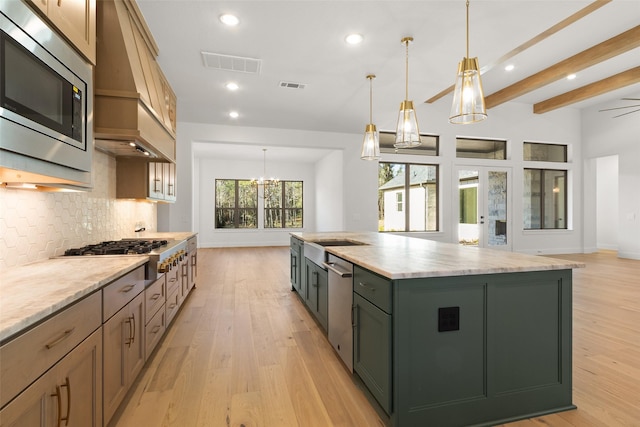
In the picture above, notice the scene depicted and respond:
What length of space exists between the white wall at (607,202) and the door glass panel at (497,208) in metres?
4.10

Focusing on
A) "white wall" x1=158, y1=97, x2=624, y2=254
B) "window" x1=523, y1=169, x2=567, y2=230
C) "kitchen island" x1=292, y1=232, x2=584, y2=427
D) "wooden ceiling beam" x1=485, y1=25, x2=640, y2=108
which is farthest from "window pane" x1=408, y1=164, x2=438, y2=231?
"kitchen island" x1=292, y1=232, x2=584, y2=427

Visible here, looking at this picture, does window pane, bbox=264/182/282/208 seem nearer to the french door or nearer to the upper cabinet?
the french door

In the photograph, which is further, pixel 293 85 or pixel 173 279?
pixel 293 85

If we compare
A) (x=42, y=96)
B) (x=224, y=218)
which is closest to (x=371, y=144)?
(x=42, y=96)

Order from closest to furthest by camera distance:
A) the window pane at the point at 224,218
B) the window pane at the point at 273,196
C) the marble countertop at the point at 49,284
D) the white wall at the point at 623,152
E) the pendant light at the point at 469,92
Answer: the marble countertop at the point at 49,284 < the pendant light at the point at 469,92 < the white wall at the point at 623,152 < the window pane at the point at 224,218 < the window pane at the point at 273,196

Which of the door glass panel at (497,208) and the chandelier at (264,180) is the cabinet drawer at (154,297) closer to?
the chandelier at (264,180)

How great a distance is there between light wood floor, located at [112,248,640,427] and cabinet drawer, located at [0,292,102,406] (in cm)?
82

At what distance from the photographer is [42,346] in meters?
1.09

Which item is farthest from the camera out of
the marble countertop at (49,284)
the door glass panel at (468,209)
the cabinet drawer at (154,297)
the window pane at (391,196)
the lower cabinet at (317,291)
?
the door glass panel at (468,209)

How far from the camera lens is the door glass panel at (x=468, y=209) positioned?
794 cm

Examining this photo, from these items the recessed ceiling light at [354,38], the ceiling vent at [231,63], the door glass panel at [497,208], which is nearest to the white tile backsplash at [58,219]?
the ceiling vent at [231,63]

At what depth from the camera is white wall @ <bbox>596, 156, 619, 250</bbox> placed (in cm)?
957

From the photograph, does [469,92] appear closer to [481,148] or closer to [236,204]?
[481,148]

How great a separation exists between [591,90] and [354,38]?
20.9 ft
